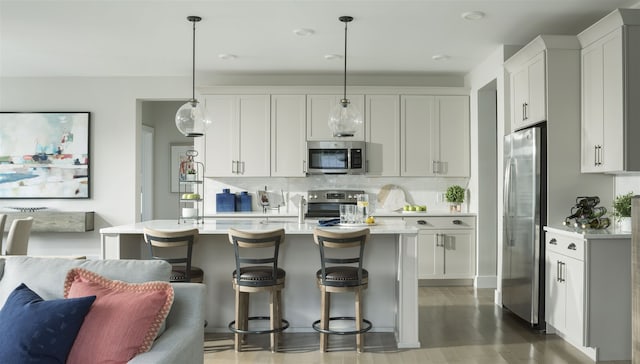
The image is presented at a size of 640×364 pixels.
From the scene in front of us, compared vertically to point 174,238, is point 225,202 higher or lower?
higher

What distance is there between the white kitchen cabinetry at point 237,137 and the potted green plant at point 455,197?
89.7 inches

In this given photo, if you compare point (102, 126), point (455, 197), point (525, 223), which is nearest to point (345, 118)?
point (525, 223)

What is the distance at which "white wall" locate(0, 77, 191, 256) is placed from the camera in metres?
6.86

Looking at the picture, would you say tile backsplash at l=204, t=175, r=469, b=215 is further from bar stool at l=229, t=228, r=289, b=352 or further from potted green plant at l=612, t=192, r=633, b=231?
potted green plant at l=612, t=192, r=633, b=231

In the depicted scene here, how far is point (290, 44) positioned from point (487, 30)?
1.88 metres

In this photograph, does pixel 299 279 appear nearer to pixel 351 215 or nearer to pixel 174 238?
pixel 351 215

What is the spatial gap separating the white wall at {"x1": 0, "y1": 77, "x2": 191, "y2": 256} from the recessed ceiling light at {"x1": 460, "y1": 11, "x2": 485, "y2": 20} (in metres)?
4.01

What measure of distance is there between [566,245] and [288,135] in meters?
3.62

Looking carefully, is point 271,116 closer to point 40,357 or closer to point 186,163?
point 186,163

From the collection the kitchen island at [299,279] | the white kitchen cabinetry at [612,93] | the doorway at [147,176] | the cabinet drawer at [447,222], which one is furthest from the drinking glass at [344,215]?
the doorway at [147,176]

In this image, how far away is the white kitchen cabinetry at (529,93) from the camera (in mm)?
4473

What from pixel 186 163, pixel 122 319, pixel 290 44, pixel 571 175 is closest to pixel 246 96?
pixel 290 44

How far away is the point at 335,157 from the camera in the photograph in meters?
6.68

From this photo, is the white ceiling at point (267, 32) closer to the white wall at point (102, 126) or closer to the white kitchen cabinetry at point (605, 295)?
the white wall at point (102, 126)
